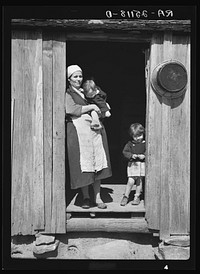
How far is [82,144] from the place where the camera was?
5.49m

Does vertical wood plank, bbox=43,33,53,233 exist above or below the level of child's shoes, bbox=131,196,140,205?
above

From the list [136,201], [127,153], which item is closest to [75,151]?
[127,153]

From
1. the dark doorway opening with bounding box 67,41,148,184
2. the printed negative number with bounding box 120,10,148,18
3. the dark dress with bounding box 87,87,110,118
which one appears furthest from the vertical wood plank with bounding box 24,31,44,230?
the dark doorway opening with bounding box 67,41,148,184

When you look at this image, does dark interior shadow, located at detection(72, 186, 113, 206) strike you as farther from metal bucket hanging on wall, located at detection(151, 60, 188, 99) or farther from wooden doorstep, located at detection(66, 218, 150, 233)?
metal bucket hanging on wall, located at detection(151, 60, 188, 99)

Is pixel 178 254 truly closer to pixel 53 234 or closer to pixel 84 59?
pixel 53 234

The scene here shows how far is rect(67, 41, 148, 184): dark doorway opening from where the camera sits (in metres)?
7.83

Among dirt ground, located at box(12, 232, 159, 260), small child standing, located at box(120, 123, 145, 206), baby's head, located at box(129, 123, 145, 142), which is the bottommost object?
dirt ground, located at box(12, 232, 159, 260)

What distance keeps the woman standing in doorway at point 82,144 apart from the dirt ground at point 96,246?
0.42m

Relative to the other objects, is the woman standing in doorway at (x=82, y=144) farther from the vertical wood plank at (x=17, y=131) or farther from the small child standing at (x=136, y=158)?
the vertical wood plank at (x=17, y=131)

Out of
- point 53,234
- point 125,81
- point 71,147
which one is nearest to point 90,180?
point 71,147

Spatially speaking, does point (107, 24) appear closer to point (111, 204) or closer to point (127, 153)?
point (127, 153)

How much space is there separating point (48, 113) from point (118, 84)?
10.2 feet

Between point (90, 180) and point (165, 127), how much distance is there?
116cm
